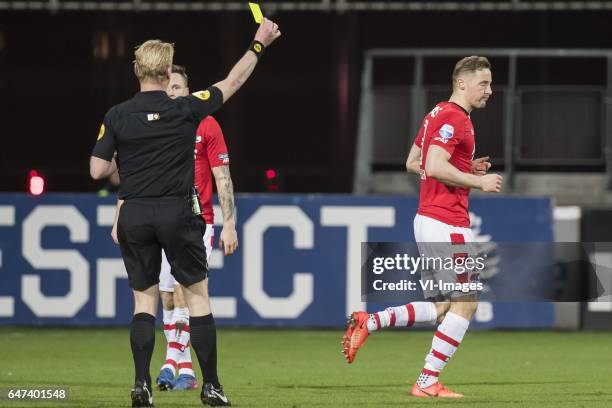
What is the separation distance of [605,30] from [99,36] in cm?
811

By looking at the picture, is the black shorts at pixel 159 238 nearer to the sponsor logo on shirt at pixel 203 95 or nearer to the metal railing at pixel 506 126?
the sponsor logo on shirt at pixel 203 95

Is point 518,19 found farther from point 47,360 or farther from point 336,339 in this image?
point 47,360

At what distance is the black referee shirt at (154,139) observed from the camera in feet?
26.9

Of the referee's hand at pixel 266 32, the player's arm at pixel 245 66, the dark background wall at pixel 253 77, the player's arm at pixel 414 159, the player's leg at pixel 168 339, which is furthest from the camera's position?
the dark background wall at pixel 253 77

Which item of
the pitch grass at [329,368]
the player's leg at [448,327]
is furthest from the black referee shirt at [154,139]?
the player's leg at [448,327]

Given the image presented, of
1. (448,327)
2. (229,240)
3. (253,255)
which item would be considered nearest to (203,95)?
(229,240)

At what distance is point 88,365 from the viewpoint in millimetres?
11805

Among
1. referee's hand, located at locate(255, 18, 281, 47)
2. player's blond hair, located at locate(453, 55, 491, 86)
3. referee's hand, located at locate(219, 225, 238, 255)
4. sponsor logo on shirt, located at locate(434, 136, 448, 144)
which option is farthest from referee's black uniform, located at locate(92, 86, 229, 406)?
player's blond hair, located at locate(453, 55, 491, 86)

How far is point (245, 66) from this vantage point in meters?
8.32

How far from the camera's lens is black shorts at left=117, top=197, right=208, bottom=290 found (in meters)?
8.19

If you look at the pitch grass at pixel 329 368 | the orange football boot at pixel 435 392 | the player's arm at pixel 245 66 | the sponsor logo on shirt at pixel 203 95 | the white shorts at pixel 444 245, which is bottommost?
the pitch grass at pixel 329 368

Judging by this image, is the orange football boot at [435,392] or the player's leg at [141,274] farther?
the orange football boot at [435,392]

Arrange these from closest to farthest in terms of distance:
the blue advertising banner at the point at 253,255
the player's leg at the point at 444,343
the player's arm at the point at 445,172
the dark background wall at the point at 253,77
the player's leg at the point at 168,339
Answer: the player's arm at the point at 445,172 → the player's leg at the point at 444,343 → the player's leg at the point at 168,339 → the blue advertising banner at the point at 253,255 → the dark background wall at the point at 253,77

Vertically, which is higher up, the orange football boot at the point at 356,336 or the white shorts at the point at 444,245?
the white shorts at the point at 444,245
